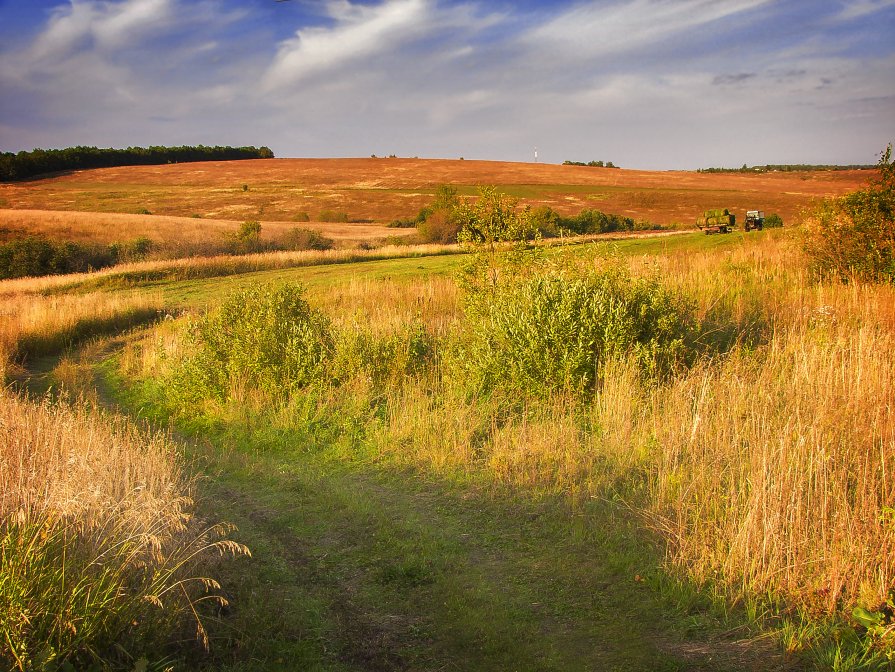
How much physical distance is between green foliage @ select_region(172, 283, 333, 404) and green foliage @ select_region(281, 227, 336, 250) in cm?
2865

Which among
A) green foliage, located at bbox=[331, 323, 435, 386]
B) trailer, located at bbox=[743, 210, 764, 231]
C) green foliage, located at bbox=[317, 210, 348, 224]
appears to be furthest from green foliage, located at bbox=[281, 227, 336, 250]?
green foliage, located at bbox=[331, 323, 435, 386]

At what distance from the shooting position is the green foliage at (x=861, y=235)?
14602 millimetres

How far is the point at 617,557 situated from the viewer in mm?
5371

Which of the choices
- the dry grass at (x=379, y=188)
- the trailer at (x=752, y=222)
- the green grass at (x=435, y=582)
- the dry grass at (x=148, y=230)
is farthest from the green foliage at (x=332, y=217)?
the green grass at (x=435, y=582)

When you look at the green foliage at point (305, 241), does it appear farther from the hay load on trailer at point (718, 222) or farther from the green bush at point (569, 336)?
the green bush at point (569, 336)

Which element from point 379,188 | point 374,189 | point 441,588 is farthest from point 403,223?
point 441,588

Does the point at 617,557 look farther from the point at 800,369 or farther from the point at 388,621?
the point at 800,369

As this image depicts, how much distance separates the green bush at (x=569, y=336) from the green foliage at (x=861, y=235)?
6.71m

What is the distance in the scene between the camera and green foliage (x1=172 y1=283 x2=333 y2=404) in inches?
432

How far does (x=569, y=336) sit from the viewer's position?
9.63 m

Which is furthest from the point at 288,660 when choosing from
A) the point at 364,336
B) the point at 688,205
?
the point at 688,205

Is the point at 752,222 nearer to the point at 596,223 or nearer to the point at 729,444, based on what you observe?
the point at 596,223

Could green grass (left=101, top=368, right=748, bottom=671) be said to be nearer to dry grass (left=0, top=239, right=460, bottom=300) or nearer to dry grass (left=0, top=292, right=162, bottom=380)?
dry grass (left=0, top=292, right=162, bottom=380)

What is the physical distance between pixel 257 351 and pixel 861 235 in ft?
44.7
